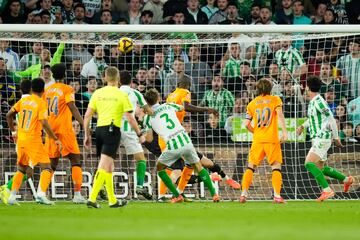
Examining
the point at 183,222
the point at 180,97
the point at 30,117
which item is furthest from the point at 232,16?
the point at 183,222

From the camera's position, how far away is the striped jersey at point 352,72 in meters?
19.2

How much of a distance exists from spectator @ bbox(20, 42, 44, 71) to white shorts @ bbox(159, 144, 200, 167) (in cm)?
385

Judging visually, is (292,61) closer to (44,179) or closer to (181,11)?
(181,11)

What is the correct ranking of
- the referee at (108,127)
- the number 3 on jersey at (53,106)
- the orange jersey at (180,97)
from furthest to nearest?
the orange jersey at (180,97) < the number 3 on jersey at (53,106) < the referee at (108,127)

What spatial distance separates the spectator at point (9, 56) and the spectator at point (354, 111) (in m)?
6.41

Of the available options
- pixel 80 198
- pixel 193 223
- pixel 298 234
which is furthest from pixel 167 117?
pixel 298 234

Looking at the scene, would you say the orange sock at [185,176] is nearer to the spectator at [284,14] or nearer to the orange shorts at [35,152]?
the orange shorts at [35,152]

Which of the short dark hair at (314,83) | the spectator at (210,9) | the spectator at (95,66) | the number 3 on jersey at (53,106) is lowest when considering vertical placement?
the number 3 on jersey at (53,106)

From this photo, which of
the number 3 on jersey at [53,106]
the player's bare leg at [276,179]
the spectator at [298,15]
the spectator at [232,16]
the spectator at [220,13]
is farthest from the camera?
the spectator at [298,15]

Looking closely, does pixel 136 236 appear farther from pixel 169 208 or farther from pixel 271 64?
pixel 271 64

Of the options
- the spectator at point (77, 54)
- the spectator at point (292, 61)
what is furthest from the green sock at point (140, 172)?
the spectator at point (292, 61)

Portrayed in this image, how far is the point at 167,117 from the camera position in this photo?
16312 millimetres

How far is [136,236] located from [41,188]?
20.8 ft

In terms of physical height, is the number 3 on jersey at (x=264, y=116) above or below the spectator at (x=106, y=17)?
below
